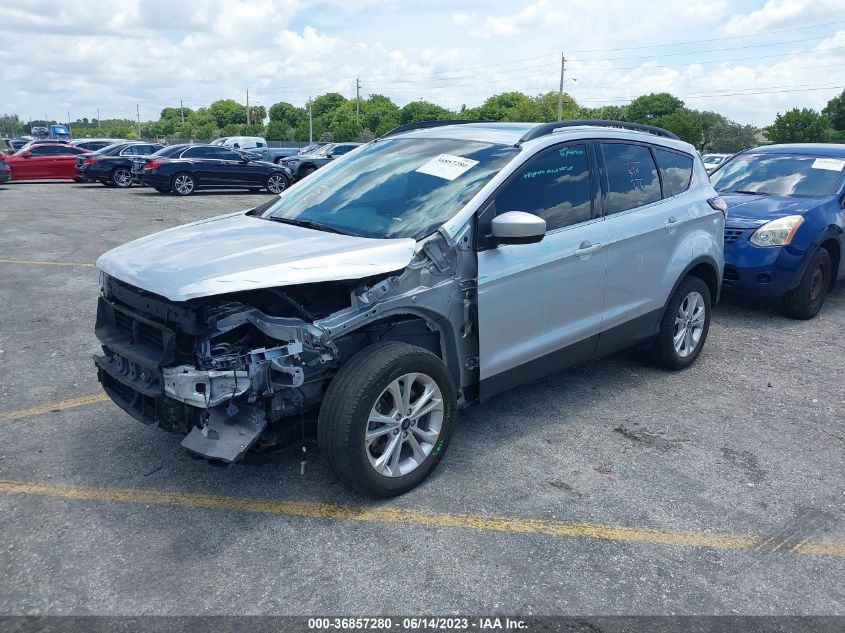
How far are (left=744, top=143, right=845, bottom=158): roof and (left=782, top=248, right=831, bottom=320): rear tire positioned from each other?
4.72 ft

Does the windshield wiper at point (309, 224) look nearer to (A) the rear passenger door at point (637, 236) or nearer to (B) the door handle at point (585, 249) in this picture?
(B) the door handle at point (585, 249)

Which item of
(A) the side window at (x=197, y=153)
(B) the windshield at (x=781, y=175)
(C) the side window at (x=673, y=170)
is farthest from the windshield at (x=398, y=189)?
(A) the side window at (x=197, y=153)

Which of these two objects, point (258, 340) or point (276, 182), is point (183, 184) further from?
point (258, 340)

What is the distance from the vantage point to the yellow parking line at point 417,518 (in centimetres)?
342

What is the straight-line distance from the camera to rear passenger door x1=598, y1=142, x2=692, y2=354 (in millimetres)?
4816

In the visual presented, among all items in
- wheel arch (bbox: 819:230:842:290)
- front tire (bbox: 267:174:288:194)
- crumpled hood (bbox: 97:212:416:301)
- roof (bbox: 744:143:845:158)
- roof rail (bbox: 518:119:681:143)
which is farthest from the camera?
front tire (bbox: 267:174:288:194)

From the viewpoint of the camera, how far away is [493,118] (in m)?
79.8

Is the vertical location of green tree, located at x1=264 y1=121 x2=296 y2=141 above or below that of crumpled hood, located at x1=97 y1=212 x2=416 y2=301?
above

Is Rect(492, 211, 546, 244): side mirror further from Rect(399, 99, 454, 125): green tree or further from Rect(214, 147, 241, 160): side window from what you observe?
Rect(399, 99, 454, 125): green tree

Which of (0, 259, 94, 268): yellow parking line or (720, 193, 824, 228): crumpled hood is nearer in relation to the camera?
(720, 193, 824, 228): crumpled hood

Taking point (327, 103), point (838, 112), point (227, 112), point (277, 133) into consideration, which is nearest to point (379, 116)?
point (277, 133)

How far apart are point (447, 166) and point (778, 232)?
4554 mm

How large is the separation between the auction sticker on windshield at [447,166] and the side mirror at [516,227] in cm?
52

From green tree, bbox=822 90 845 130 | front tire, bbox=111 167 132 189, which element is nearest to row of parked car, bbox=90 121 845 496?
front tire, bbox=111 167 132 189
